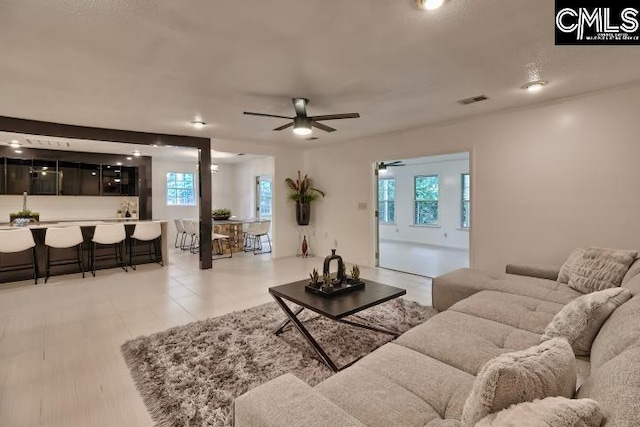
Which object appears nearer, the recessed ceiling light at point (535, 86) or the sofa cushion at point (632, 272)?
the sofa cushion at point (632, 272)

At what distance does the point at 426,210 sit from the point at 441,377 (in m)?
8.12

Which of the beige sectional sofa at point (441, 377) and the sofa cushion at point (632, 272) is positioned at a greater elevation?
the sofa cushion at point (632, 272)

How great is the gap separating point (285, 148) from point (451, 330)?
5743 mm

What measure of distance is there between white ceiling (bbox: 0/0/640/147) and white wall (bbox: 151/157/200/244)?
4.45 meters

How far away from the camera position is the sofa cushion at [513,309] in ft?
6.76

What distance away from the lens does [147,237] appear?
581cm

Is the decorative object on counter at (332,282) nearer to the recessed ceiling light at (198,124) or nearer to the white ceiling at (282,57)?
the white ceiling at (282,57)

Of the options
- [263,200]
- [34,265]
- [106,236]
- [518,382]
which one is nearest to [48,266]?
[34,265]

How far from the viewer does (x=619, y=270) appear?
249 cm

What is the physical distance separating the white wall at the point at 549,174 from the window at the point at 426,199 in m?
4.10

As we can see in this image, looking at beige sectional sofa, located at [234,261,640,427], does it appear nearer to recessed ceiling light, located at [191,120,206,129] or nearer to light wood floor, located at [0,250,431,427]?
light wood floor, located at [0,250,431,427]

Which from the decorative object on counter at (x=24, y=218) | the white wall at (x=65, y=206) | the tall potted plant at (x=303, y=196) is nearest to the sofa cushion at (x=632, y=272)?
the tall potted plant at (x=303, y=196)

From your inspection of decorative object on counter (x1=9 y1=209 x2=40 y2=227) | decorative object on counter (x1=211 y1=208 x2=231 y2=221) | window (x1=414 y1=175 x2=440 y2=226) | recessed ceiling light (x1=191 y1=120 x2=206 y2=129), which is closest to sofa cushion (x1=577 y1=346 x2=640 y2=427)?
recessed ceiling light (x1=191 y1=120 x2=206 y2=129)

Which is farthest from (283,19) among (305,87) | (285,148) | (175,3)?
(285,148)
